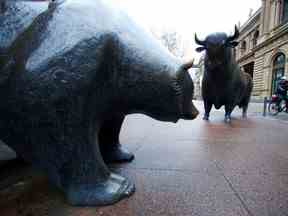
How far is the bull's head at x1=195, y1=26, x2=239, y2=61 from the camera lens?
534 centimetres

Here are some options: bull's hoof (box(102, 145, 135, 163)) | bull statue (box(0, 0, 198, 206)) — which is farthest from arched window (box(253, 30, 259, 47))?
bull statue (box(0, 0, 198, 206))

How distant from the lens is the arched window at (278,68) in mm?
24277

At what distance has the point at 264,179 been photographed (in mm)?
1841

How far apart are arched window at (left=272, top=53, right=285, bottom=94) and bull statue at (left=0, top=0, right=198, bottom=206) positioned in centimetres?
2712

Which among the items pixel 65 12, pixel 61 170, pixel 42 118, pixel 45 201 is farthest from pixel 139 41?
pixel 45 201

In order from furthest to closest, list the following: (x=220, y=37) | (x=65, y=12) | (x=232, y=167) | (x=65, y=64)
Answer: (x=220, y=37), (x=232, y=167), (x=65, y=12), (x=65, y=64)

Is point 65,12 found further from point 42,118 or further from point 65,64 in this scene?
point 42,118

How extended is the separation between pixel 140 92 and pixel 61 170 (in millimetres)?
734

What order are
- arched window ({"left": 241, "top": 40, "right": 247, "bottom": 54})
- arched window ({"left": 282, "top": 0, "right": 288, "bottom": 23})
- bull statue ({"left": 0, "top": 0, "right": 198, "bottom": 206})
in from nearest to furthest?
bull statue ({"left": 0, "top": 0, "right": 198, "bottom": 206})
arched window ({"left": 282, "top": 0, "right": 288, "bottom": 23})
arched window ({"left": 241, "top": 40, "right": 247, "bottom": 54})

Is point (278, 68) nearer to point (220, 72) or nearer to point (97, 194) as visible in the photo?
point (220, 72)

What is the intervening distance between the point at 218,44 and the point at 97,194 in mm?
5006

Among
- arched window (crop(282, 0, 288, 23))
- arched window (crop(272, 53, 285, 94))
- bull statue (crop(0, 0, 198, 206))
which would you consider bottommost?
bull statue (crop(0, 0, 198, 206))

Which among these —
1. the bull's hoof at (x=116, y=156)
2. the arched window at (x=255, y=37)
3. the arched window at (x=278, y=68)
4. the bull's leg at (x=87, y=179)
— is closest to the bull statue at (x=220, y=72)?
the bull's hoof at (x=116, y=156)

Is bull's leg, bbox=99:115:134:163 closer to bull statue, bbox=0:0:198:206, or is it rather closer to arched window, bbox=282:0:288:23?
bull statue, bbox=0:0:198:206
